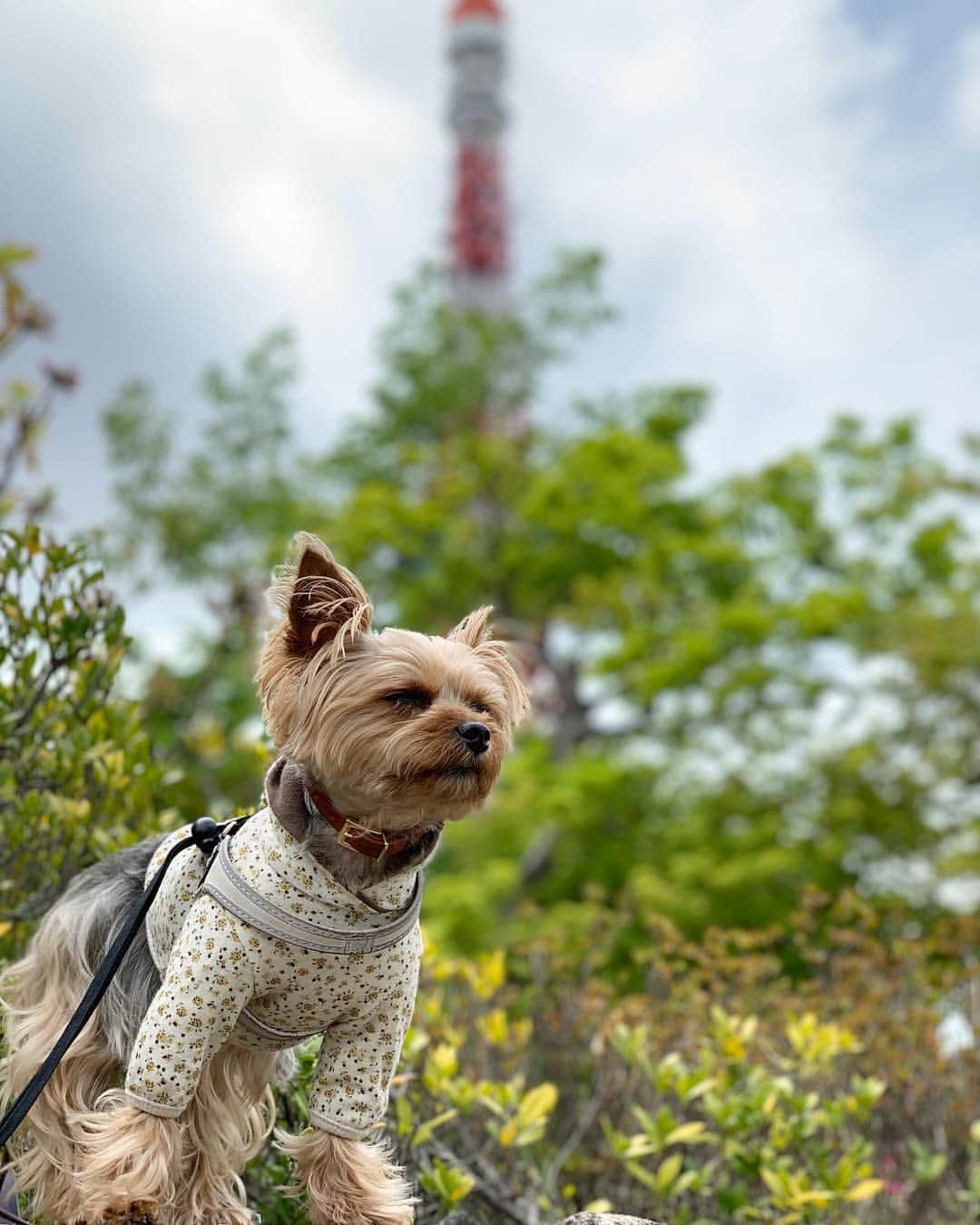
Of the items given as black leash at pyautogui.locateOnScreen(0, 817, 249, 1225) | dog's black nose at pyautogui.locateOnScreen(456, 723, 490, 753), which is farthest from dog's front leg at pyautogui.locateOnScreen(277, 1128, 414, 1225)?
dog's black nose at pyautogui.locateOnScreen(456, 723, 490, 753)

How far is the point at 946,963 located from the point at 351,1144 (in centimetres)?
578

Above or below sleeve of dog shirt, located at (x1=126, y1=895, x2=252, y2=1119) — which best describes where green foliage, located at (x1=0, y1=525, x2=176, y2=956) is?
above

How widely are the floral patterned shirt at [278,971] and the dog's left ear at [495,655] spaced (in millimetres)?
430

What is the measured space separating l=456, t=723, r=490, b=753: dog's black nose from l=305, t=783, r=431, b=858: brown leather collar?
11.1 inches

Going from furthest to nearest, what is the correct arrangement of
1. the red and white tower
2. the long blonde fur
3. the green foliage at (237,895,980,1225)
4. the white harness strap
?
the red and white tower
the green foliage at (237,895,980,1225)
the long blonde fur
the white harness strap

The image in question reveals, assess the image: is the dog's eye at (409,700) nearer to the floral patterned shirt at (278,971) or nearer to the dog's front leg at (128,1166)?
the floral patterned shirt at (278,971)

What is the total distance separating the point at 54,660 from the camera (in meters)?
4.25

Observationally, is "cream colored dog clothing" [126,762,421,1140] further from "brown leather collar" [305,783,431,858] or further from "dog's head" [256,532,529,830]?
"dog's head" [256,532,529,830]

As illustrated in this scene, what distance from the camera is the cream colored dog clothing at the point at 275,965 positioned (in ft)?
7.81

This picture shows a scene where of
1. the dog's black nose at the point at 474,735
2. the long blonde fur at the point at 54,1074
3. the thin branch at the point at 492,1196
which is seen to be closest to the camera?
the dog's black nose at the point at 474,735

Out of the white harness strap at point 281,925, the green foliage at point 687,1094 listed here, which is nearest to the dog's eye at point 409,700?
the white harness strap at point 281,925

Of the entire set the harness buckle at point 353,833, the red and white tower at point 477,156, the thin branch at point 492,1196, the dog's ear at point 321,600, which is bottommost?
the thin branch at point 492,1196

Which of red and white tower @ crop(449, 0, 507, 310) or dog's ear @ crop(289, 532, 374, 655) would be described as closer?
dog's ear @ crop(289, 532, 374, 655)

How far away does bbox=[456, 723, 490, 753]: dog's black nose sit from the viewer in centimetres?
228
